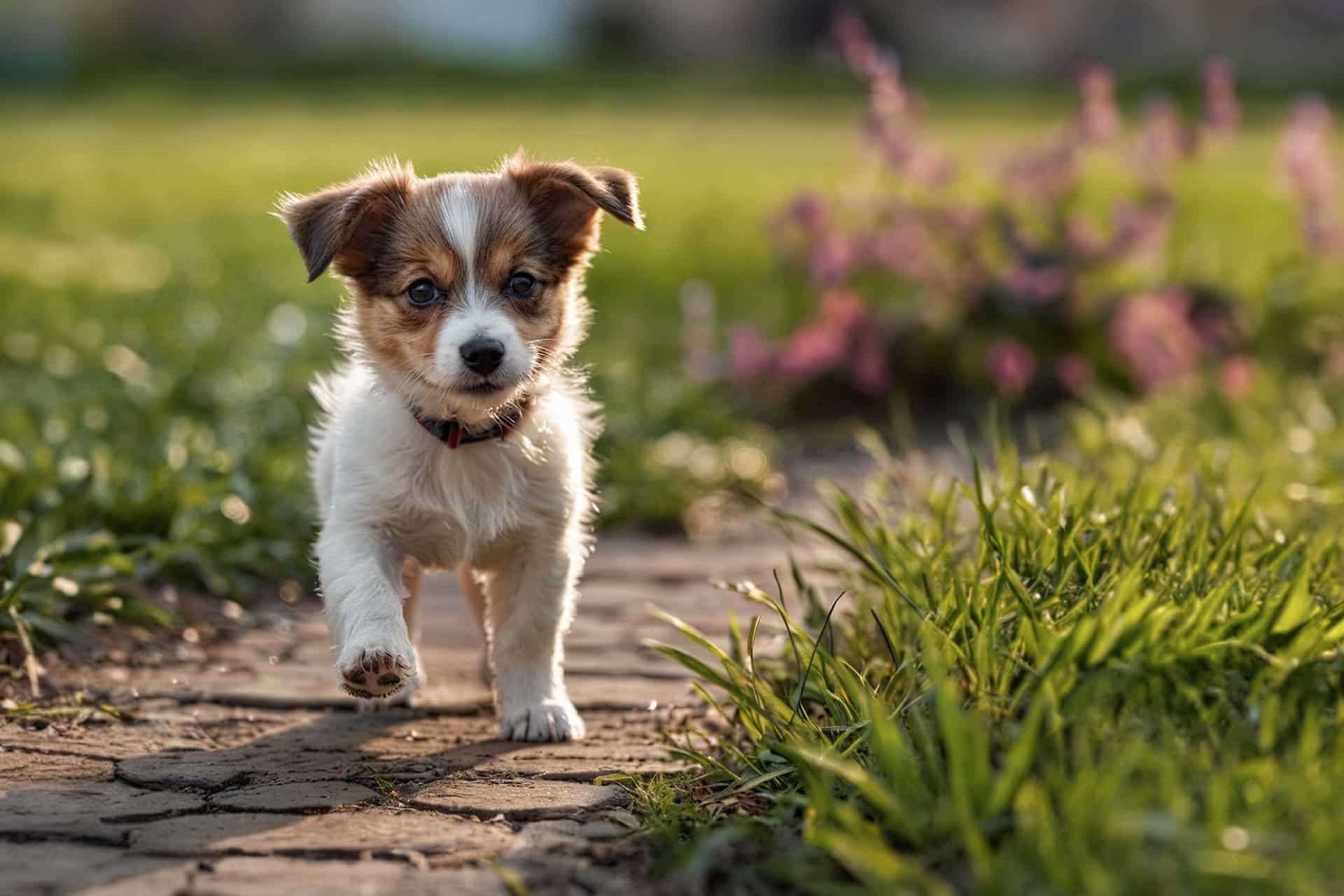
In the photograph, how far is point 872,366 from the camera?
828 cm

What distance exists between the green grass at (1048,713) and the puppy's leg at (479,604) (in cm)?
81

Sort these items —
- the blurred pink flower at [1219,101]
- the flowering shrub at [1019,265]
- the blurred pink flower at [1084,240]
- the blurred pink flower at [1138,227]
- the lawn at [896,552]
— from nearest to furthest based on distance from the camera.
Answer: the lawn at [896,552], the blurred pink flower at [1219,101], the flowering shrub at [1019,265], the blurred pink flower at [1138,227], the blurred pink flower at [1084,240]

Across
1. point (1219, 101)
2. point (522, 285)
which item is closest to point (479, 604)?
→ point (522, 285)

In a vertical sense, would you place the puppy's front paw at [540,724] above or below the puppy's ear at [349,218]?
below

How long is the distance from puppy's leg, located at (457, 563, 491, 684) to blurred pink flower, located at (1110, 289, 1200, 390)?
13.8 feet

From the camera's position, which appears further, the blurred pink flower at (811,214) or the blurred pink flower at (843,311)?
the blurred pink flower at (843,311)

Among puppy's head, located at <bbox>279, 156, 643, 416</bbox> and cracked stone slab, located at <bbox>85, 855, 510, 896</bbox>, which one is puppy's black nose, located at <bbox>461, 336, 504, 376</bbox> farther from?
cracked stone slab, located at <bbox>85, 855, 510, 896</bbox>

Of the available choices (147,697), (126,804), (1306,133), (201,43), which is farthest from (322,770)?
(201,43)

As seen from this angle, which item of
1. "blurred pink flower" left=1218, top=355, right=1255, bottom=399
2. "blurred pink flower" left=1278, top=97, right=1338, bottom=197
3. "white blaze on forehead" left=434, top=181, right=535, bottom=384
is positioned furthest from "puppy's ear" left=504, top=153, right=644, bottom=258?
"blurred pink flower" left=1278, top=97, right=1338, bottom=197

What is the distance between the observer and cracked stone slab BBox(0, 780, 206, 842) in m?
3.39

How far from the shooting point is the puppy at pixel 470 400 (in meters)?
4.19

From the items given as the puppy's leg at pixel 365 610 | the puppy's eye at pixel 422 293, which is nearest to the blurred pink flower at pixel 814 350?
the puppy's eye at pixel 422 293

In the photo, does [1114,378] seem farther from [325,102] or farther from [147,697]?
[325,102]

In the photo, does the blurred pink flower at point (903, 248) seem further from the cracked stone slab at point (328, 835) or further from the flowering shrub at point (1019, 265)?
the cracked stone slab at point (328, 835)
